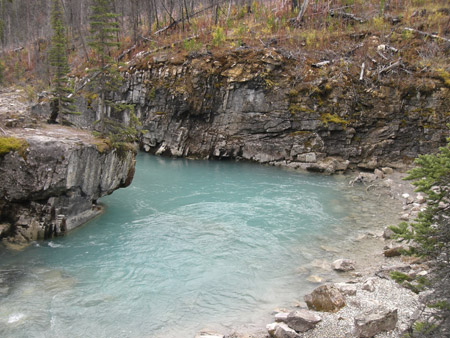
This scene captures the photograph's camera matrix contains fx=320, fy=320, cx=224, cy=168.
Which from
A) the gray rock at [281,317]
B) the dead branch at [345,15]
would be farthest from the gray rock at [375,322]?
the dead branch at [345,15]

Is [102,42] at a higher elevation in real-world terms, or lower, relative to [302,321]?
higher

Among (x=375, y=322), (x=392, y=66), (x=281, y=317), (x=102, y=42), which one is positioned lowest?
(x=281, y=317)

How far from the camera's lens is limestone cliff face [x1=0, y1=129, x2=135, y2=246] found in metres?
12.5

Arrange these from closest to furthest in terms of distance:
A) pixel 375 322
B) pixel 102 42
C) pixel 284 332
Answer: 1. pixel 375 322
2. pixel 284 332
3. pixel 102 42

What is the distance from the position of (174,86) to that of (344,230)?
22.4 metres

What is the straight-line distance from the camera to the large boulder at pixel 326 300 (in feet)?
27.9

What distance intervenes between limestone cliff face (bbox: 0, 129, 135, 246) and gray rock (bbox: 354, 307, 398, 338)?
11.9m

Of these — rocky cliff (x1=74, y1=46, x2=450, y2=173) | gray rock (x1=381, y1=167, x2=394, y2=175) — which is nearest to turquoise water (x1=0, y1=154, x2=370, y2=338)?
gray rock (x1=381, y1=167, x2=394, y2=175)

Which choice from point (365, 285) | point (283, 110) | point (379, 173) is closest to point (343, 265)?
point (365, 285)

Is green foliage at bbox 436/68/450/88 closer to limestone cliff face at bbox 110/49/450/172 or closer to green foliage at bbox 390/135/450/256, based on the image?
limestone cliff face at bbox 110/49/450/172

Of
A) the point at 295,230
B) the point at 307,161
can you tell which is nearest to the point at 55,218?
the point at 295,230

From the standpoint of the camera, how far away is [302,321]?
7.77 metres

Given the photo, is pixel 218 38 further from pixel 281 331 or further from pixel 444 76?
pixel 281 331

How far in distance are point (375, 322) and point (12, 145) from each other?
1331 centimetres
